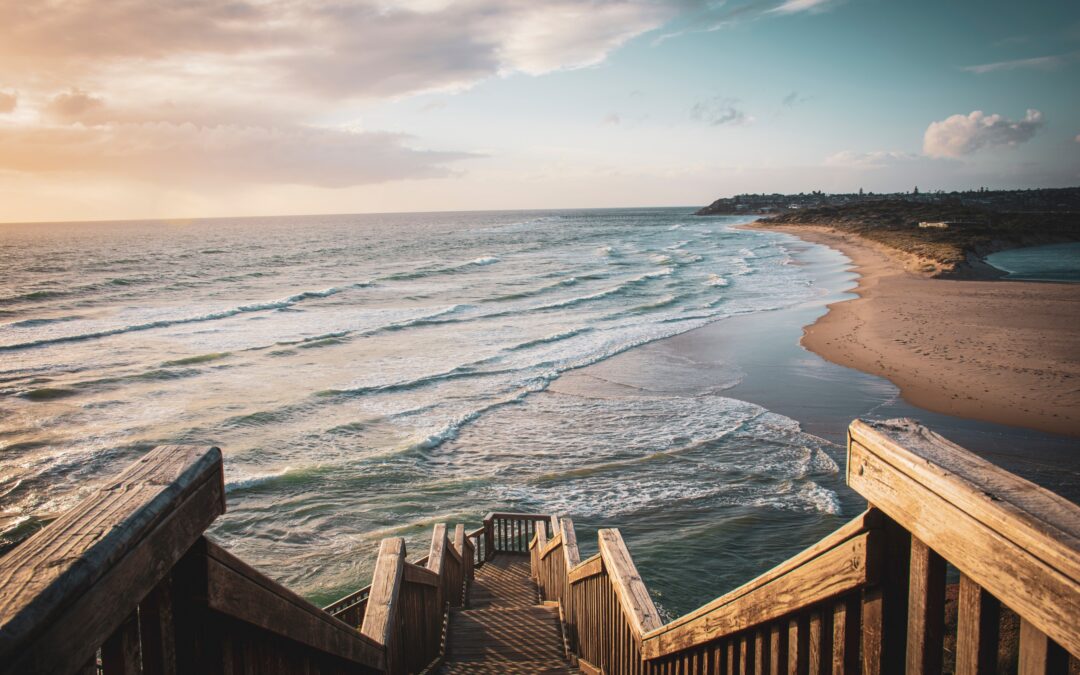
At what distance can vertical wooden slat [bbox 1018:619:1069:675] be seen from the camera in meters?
1.28

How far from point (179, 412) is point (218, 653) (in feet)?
61.7

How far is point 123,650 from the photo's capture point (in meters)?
1.38

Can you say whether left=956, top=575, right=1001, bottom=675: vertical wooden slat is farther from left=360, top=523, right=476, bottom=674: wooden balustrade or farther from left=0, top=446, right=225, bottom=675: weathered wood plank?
left=360, top=523, right=476, bottom=674: wooden balustrade

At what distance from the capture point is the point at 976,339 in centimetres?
2411

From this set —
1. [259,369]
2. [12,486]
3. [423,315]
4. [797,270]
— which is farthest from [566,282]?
[12,486]

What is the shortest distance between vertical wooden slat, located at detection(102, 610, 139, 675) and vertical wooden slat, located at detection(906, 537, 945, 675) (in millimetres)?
1861

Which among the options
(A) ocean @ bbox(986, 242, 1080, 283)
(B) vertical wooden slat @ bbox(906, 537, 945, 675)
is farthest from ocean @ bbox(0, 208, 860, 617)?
(A) ocean @ bbox(986, 242, 1080, 283)

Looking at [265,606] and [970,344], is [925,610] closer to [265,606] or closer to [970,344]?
[265,606]

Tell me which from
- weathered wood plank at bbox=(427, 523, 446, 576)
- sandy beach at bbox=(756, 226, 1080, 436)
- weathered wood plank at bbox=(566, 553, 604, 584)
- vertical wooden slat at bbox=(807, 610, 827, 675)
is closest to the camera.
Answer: vertical wooden slat at bbox=(807, 610, 827, 675)

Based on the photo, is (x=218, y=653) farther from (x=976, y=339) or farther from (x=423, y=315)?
(x=423, y=315)

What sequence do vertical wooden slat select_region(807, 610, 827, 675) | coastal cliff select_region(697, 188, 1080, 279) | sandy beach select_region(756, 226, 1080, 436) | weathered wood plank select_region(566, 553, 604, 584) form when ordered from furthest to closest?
coastal cliff select_region(697, 188, 1080, 279) < sandy beach select_region(756, 226, 1080, 436) < weathered wood plank select_region(566, 553, 604, 584) < vertical wooden slat select_region(807, 610, 827, 675)

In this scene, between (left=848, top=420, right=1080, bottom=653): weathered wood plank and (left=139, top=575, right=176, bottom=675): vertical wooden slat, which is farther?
(left=139, top=575, right=176, bottom=675): vertical wooden slat

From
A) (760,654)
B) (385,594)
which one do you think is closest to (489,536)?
(385,594)

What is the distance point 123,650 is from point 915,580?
1.89 meters
